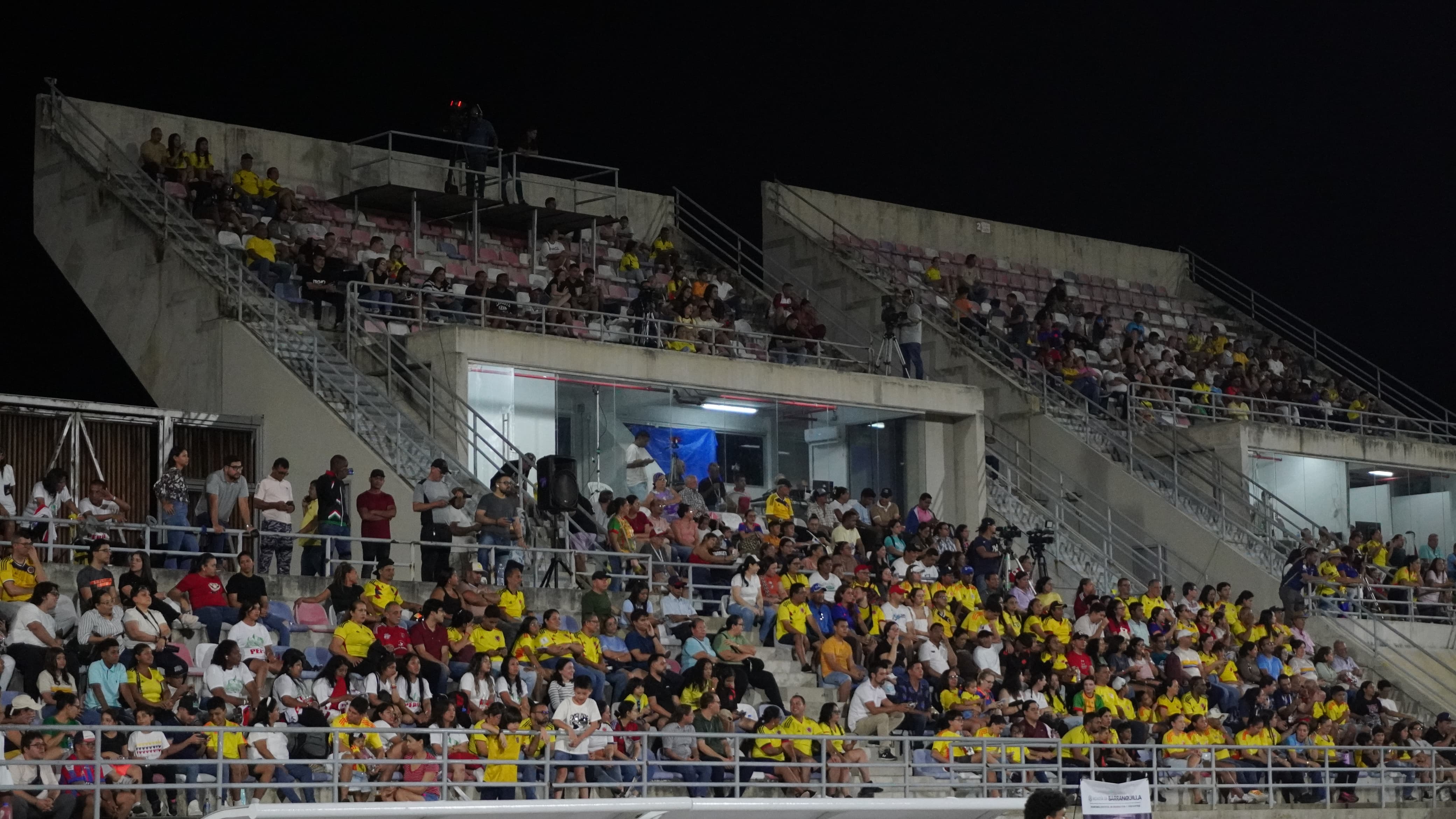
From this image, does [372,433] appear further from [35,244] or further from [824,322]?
[824,322]

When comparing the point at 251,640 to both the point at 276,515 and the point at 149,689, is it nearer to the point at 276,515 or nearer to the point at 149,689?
the point at 149,689

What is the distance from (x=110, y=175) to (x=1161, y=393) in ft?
51.8

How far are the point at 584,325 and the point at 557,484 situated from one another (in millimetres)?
5968

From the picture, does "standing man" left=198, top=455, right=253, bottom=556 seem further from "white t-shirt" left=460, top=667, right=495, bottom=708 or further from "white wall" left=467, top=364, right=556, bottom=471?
"white wall" left=467, top=364, right=556, bottom=471

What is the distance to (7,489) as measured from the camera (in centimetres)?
1900

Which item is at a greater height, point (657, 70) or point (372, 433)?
point (657, 70)

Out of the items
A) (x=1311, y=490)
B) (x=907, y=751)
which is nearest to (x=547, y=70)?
(x=1311, y=490)

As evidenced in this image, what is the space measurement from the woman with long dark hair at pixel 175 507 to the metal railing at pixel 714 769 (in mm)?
3578

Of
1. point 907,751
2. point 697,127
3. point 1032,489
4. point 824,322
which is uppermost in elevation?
point 697,127

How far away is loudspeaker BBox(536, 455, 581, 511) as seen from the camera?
801 inches

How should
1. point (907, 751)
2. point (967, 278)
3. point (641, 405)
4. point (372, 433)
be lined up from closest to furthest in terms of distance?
point (907, 751)
point (372, 433)
point (641, 405)
point (967, 278)

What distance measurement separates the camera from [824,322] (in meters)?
32.8

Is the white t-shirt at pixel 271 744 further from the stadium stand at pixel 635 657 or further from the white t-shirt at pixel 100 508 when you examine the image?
the white t-shirt at pixel 100 508

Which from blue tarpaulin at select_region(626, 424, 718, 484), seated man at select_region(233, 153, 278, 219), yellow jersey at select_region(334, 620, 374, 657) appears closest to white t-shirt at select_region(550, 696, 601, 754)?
yellow jersey at select_region(334, 620, 374, 657)
